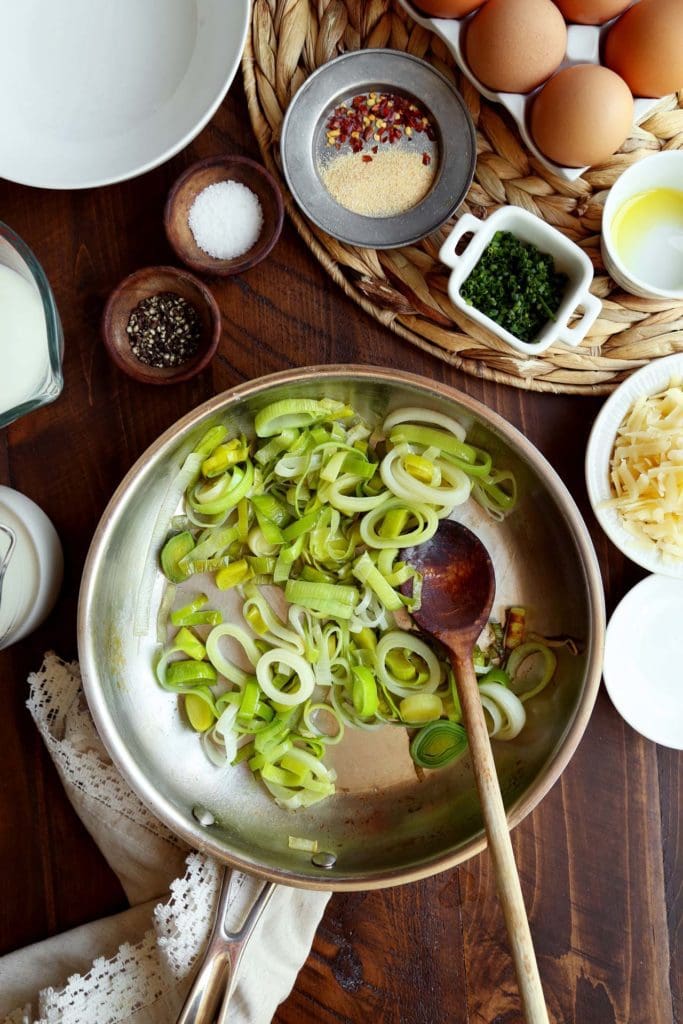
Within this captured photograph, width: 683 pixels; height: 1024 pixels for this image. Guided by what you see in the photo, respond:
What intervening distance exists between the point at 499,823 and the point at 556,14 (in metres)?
1.22

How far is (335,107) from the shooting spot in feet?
4.71

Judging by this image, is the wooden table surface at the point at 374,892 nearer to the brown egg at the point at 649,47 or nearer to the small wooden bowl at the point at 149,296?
the small wooden bowl at the point at 149,296

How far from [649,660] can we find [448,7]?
3.60ft

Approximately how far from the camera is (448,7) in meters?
1.31

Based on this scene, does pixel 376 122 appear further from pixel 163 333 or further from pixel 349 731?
pixel 349 731

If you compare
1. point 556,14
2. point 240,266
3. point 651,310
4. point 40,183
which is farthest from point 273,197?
point 651,310

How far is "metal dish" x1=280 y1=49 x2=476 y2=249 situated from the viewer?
1.39 meters

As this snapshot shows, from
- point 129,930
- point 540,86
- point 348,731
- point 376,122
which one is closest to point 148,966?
point 129,930

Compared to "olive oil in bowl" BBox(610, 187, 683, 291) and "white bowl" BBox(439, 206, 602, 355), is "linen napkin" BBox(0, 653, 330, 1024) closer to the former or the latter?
"white bowl" BBox(439, 206, 602, 355)

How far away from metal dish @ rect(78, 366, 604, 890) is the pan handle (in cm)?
6

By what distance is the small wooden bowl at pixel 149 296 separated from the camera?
1.38 meters

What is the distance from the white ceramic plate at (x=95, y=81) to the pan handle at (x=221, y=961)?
46.0 inches

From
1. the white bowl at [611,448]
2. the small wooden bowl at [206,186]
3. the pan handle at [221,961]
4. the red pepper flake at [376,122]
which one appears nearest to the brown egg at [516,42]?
the red pepper flake at [376,122]

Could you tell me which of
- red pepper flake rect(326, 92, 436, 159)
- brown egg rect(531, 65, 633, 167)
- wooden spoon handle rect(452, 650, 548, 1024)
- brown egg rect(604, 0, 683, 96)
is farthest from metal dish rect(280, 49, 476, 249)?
wooden spoon handle rect(452, 650, 548, 1024)
